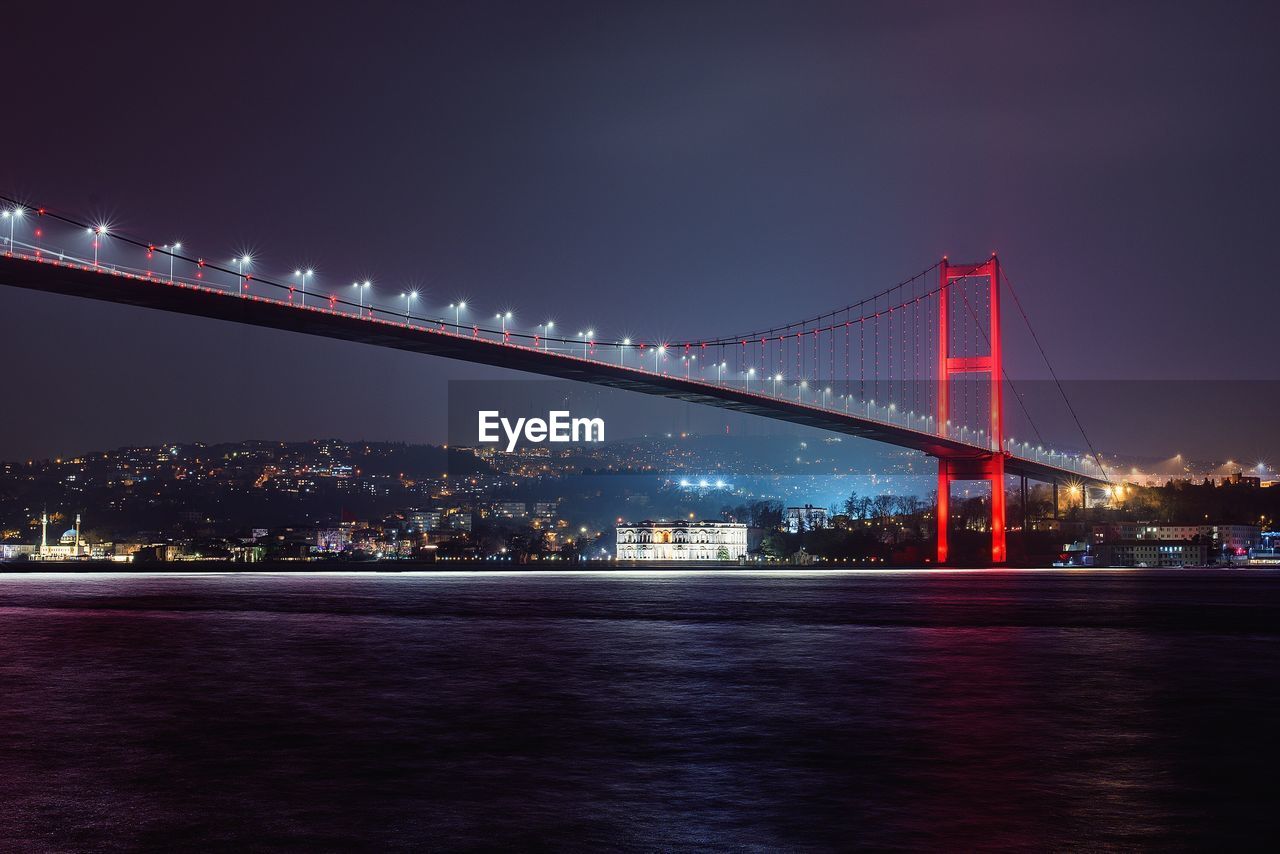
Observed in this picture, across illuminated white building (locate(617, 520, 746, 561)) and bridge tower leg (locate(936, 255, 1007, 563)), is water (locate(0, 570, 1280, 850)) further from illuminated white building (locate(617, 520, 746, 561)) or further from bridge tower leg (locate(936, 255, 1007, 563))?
illuminated white building (locate(617, 520, 746, 561))

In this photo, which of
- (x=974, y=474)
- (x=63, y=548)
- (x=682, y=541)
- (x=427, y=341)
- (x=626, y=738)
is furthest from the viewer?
(x=682, y=541)

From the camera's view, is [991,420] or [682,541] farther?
[682,541]

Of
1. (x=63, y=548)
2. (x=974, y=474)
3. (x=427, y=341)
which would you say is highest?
(x=427, y=341)

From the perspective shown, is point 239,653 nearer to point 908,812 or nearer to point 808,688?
point 808,688

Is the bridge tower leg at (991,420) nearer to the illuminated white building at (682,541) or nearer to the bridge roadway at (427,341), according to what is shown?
the bridge roadway at (427,341)

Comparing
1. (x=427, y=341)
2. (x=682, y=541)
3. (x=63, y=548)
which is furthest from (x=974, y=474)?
(x=63, y=548)

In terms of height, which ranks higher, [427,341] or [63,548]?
[427,341]

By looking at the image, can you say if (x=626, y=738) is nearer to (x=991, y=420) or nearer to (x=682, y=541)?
(x=991, y=420)
